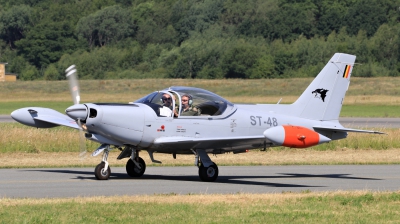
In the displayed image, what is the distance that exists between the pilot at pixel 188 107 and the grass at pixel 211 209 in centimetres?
363

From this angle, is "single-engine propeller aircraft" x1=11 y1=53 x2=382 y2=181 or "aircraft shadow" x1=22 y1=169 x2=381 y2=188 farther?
"aircraft shadow" x1=22 y1=169 x2=381 y2=188

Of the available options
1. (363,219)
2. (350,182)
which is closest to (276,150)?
(350,182)

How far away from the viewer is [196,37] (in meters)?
113

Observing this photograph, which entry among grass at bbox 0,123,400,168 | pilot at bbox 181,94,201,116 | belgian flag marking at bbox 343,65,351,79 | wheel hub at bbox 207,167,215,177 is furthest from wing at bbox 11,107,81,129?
belgian flag marking at bbox 343,65,351,79

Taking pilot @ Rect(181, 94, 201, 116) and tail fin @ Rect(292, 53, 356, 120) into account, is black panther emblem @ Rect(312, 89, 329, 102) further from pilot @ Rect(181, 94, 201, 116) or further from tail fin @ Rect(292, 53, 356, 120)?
pilot @ Rect(181, 94, 201, 116)

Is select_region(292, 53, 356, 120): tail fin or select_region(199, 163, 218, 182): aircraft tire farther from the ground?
select_region(292, 53, 356, 120): tail fin

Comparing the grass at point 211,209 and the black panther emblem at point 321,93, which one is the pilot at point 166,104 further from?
the black panther emblem at point 321,93

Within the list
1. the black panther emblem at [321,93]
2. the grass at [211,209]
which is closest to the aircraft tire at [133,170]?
the grass at [211,209]

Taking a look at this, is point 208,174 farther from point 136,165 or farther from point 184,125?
point 136,165

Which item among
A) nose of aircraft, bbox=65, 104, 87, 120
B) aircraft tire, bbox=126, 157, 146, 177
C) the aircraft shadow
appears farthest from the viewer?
aircraft tire, bbox=126, 157, 146, 177

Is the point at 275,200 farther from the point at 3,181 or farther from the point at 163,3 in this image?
the point at 163,3

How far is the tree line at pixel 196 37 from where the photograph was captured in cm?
9844

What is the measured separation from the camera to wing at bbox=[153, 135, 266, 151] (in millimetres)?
17906

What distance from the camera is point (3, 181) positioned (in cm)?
1784
